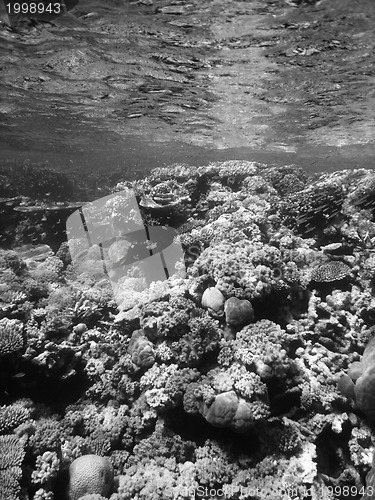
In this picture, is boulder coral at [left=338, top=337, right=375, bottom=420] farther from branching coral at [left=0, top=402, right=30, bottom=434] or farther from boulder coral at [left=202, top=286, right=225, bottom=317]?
branching coral at [left=0, top=402, right=30, bottom=434]

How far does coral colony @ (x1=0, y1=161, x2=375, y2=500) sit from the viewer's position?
5035mm

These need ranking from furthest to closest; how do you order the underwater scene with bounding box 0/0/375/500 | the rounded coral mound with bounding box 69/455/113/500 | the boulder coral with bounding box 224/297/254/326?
the boulder coral with bounding box 224/297/254/326, the underwater scene with bounding box 0/0/375/500, the rounded coral mound with bounding box 69/455/113/500

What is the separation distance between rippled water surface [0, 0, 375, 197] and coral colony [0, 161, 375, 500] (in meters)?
4.93

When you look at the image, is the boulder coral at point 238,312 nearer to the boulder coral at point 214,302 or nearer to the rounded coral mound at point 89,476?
the boulder coral at point 214,302

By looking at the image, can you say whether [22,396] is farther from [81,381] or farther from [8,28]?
[8,28]

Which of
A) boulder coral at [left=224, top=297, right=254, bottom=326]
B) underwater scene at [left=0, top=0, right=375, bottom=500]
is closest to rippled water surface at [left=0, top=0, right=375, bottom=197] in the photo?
underwater scene at [left=0, top=0, right=375, bottom=500]

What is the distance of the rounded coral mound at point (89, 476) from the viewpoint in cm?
490

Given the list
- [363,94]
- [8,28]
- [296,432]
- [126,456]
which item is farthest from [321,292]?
[8,28]

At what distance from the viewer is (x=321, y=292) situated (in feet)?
24.8

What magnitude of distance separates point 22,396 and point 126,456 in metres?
2.43

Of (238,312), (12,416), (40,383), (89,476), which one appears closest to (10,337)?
(40,383)

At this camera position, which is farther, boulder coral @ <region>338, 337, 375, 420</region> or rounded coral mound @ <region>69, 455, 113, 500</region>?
boulder coral @ <region>338, 337, 375, 420</region>

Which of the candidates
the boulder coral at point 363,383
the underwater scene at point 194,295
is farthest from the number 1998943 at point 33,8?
the boulder coral at point 363,383

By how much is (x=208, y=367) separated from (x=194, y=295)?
68.6 inches
